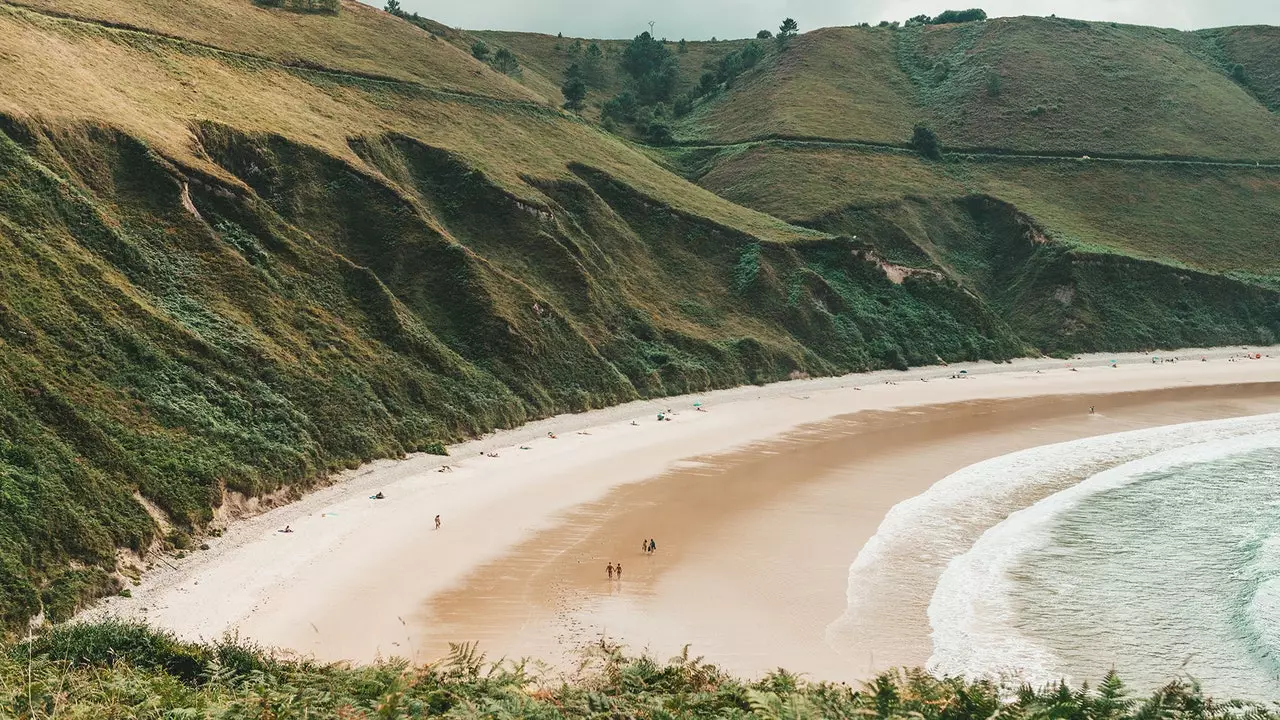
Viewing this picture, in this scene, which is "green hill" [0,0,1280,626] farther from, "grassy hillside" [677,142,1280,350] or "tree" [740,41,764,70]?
"tree" [740,41,764,70]

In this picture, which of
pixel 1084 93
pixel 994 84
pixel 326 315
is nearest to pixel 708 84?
pixel 994 84

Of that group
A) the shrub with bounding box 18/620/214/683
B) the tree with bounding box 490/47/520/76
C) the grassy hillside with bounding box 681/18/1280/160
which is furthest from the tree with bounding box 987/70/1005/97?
the shrub with bounding box 18/620/214/683

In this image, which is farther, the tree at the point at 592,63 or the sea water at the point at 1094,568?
the tree at the point at 592,63

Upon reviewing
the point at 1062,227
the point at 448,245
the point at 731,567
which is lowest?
the point at 731,567

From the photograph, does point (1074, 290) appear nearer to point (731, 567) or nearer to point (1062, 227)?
point (1062, 227)

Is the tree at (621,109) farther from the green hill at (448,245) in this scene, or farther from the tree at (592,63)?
the tree at (592,63)

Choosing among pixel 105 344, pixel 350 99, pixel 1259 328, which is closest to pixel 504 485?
pixel 105 344

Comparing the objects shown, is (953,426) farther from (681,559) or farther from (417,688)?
(417,688)

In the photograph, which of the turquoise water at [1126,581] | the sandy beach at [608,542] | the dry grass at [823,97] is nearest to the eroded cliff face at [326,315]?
the sandy beach at [608,542]
